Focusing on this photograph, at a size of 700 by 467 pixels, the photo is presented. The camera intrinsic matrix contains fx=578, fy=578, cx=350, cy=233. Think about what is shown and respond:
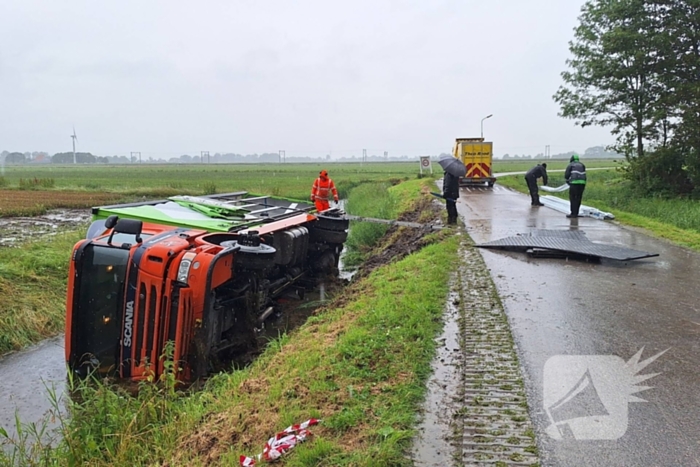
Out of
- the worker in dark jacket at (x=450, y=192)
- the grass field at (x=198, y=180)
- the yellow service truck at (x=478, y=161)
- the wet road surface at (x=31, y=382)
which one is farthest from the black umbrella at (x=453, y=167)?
the grass field at (x=198, y=180)

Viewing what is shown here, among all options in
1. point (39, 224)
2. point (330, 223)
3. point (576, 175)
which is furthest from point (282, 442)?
point (39, 224)

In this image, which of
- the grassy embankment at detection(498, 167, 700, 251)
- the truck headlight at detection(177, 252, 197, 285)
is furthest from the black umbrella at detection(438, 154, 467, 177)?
the truck headlight at detection(177, 252, 197, 285)

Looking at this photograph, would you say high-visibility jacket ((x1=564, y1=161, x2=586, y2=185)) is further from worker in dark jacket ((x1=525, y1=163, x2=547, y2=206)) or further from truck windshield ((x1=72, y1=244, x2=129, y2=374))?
truck windshield ((x1=72, y1=244, x2=129, y2=374))

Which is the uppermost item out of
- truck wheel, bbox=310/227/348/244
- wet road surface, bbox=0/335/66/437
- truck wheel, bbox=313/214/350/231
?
truck wheel, bbox=313/214/350/231

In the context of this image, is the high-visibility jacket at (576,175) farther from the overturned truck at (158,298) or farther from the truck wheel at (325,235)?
the overturned truck at (158,298)

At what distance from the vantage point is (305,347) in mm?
5984

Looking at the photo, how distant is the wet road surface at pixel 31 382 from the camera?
623cm

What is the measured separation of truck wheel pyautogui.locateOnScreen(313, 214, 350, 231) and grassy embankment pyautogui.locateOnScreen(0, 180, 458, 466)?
4977mm

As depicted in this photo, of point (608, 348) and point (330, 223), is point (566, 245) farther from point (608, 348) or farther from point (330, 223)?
point (608, 348)

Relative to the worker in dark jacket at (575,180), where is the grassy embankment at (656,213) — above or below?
below

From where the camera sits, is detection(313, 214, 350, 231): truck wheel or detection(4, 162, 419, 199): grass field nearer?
detection(313, 214, 350, 231): truck wheel

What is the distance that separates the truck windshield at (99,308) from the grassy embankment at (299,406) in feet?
2.79

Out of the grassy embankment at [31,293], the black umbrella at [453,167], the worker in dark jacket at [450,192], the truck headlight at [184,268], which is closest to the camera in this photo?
the truck headlight at [184,268]

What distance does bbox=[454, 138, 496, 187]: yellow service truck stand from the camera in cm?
2606
